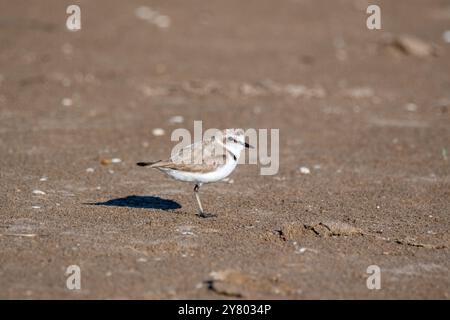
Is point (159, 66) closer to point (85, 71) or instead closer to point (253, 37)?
point (85, 71)

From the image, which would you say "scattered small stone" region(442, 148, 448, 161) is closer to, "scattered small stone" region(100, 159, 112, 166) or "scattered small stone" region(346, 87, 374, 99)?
"scattered small stone" region(346, 87, 374, 99)

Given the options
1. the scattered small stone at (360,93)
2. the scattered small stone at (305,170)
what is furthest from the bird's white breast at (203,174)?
the scattered small stone at (360,93)

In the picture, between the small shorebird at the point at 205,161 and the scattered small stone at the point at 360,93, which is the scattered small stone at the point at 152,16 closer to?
the scattered small stone at the point at 360,93

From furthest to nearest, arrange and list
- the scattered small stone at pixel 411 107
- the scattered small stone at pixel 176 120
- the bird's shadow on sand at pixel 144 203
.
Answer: the scattered small stone at pixel 411 107 → the scattered small stone at pixel 176 120 → the bird's shadow on sand at pixel 144 203

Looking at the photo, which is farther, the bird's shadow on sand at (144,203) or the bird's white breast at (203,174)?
the bird's shadow on sand at (144,203)

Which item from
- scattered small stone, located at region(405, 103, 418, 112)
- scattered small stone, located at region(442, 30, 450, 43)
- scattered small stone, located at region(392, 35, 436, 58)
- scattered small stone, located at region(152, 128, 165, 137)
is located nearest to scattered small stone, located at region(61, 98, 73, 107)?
scattered small stone, located at region(152, 128, 165, 137)

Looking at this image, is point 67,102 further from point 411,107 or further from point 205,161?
point 411,107

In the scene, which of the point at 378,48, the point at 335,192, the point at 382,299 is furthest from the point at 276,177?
the point at 378,48
